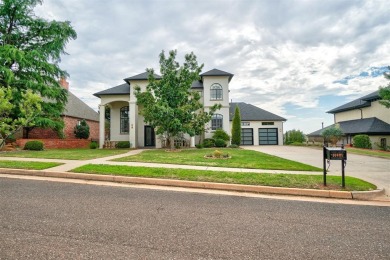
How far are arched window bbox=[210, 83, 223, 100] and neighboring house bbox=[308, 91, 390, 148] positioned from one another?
59.4 feet

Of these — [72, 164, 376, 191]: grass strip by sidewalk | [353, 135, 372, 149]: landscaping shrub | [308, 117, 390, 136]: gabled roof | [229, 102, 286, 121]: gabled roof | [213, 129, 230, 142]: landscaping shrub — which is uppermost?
[229, 102, 286, 121]: gabled roof

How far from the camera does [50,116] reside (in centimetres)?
2052

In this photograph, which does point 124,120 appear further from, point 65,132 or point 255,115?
point 255,115

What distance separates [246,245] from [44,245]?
297 cm

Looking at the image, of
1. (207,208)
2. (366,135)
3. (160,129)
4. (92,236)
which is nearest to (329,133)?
(366,135)

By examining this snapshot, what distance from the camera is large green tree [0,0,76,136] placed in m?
17.8

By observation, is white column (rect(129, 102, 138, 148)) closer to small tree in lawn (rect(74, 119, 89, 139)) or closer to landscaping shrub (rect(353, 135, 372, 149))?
small tree in lawn (rect(74, 119, 89, 139))

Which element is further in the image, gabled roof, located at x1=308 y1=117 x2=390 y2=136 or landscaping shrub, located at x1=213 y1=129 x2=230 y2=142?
gabled roof, located at x1=308 y1=117 x2=390 y2=136

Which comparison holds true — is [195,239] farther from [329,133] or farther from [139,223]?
[329,133]

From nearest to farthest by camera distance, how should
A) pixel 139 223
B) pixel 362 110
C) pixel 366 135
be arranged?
pixel 139 223
pixel 366 135
pixel 362 110

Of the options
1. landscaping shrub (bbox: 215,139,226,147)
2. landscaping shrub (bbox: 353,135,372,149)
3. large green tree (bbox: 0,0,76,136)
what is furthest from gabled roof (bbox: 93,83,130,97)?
landscaping shrub (bbox: 353,135,372,149)

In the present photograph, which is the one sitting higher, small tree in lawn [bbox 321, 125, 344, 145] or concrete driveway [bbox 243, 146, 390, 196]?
small tree in lawn [bbox 321, 125, 344, 145]

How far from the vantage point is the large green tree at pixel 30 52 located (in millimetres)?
17828

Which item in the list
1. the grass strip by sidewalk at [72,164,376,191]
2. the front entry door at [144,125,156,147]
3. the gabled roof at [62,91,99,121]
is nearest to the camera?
the grass strip by sidewalk at [72,164,376,191]
